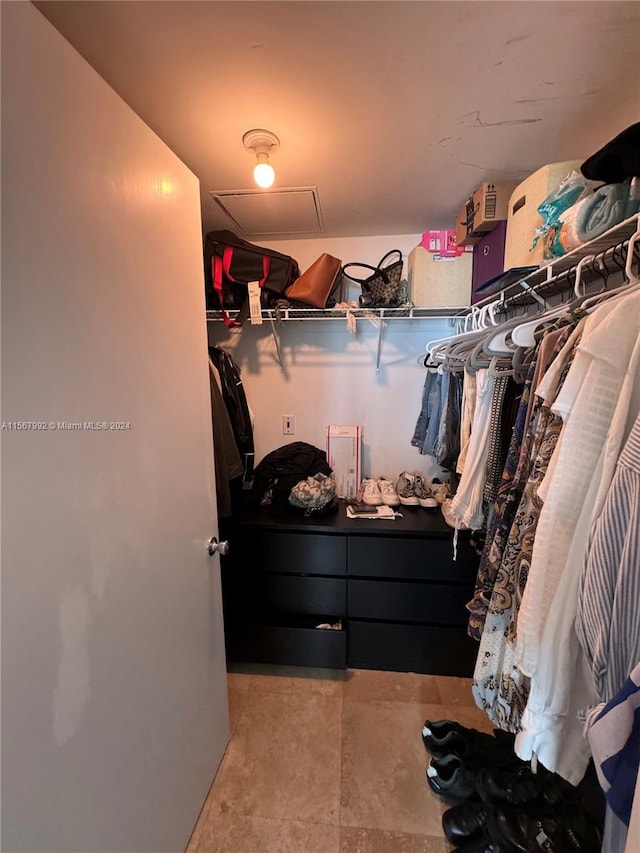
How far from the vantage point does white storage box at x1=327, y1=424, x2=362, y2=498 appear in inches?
84.4

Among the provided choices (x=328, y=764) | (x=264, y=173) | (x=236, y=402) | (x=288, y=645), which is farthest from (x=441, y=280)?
(x=328, y=764)

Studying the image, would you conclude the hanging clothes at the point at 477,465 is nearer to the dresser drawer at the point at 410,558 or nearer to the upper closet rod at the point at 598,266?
the upper closet rod at the point at 598,266

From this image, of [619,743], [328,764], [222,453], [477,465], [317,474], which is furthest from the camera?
[317,474]

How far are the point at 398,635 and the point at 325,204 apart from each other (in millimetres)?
2142

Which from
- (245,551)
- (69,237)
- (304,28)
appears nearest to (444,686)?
(245,551)

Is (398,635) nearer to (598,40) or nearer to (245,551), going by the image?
(245,551)

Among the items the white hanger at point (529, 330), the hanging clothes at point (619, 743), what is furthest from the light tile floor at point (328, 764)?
the white hanger at point (529, 330)

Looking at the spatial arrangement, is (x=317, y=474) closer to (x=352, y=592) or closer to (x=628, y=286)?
(x=352, y=592)

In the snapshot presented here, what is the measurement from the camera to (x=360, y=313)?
1922 mm

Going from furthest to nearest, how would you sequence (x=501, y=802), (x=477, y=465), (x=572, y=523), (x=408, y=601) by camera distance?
(x=408, y=601)
(x=477, y=465)
(x=501, y=802)
(x=572, y=523)

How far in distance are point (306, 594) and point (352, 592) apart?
23 cm

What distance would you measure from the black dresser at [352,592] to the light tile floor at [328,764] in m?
0.10

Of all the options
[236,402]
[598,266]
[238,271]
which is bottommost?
[236,402]

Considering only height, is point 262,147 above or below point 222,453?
above
